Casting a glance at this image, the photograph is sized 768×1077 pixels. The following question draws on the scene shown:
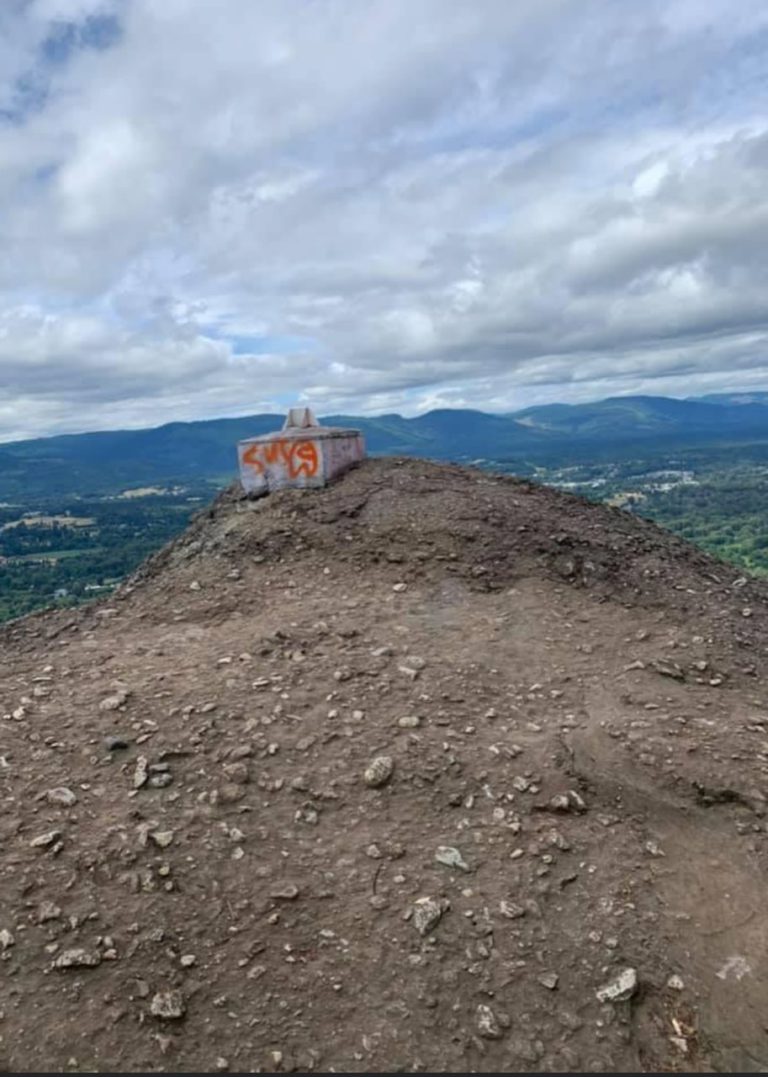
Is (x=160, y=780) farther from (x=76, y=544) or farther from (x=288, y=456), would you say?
(x=76, y=544)

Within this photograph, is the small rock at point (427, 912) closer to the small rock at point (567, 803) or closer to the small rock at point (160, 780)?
the small rock at point (567, 803)

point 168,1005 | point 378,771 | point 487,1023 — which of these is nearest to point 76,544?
point 378,771

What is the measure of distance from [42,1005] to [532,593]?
579 centimetres

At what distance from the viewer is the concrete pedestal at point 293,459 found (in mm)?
10805

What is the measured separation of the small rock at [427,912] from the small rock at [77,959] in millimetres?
1770

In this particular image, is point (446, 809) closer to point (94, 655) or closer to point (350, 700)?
point (350, 700)

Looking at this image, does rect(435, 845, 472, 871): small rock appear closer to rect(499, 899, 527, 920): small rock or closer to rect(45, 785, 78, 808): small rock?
rect(499, 899, 527, 920): small rock

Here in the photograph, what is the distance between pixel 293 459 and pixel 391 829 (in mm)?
6849

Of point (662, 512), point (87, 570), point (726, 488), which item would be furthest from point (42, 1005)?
point (726, 488)

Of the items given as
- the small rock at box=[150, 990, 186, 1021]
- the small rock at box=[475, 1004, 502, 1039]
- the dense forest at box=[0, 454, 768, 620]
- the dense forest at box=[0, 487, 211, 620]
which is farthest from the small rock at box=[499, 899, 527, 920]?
the dense forest at box=[0, 487, 211, 620]

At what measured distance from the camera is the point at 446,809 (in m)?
5.14

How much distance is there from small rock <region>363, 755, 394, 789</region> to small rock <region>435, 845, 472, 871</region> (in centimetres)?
68

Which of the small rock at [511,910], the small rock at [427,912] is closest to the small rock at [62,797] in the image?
the small rock at [427,912]

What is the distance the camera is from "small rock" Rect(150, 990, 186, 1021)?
12.7 ft
